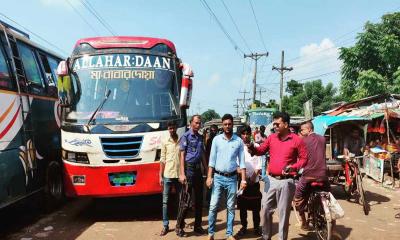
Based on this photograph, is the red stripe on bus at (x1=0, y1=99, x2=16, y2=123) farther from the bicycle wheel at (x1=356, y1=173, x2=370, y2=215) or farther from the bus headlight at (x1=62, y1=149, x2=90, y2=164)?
the bicycle wheel at (x1=356, y1=173, x2=370, y2=215)

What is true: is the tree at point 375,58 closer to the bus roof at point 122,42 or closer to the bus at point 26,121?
the bus roof at point 122,42

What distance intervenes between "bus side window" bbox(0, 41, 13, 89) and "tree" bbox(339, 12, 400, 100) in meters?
19.2

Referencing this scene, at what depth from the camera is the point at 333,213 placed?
5.88m

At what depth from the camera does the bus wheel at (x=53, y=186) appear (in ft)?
27.8

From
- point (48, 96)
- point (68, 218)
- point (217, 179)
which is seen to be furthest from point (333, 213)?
point (48, 96)

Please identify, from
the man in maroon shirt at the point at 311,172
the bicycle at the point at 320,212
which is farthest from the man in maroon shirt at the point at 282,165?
the man in maroon shirt at the point at 311,172

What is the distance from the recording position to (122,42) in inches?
317

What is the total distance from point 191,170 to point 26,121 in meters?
3.11

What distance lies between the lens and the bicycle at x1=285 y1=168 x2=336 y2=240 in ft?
19.0

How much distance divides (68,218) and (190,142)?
3.16 metres

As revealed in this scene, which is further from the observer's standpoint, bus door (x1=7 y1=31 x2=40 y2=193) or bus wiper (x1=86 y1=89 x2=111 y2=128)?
bus wiper (x1=86 y1=89 x2=111 y2=128)

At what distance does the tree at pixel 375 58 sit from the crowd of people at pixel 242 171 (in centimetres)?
1663

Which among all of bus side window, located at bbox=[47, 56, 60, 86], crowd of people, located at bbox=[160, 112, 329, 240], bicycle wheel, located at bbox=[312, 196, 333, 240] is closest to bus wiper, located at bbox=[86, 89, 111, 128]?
crowd of people, located at bbox=[160, 112, 329, 240]

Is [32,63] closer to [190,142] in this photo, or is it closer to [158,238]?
[190,142]
